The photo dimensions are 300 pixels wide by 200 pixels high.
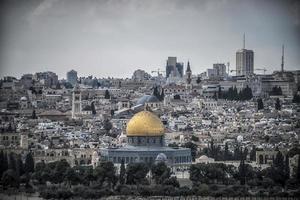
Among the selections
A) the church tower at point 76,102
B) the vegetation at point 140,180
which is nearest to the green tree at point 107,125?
the church tower at point 76,102

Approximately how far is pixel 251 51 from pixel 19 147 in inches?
1475

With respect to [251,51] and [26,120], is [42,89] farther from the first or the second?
[26,120]

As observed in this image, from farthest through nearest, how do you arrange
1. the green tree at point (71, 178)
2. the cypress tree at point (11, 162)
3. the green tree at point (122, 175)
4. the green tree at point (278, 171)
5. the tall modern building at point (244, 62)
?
the tall modern building at point (244, 62) < the cypress tree at point (11, 162) < the green tree at point (278, 171) < the green tree at point (71, 178) < the green tree at point (122, 175)

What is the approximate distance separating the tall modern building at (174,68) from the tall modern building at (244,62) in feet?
14.5

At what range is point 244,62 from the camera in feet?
310

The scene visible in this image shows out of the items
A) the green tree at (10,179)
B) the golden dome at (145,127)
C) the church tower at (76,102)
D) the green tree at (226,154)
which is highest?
the church tower at (76,102)

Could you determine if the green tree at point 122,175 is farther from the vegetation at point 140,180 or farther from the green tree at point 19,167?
the green tree at point 19,167

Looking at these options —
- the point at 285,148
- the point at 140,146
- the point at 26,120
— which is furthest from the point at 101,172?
the point at 26,120

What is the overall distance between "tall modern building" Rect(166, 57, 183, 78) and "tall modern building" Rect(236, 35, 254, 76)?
442cm

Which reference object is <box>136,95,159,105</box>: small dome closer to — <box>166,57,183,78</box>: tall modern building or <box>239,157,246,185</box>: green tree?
<box>166,57,183,78</box>: tall modern building

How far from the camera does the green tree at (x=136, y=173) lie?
45325 mm

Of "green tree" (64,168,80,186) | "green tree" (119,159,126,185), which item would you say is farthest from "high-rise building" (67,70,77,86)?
"green tree" (64,168,80,186)

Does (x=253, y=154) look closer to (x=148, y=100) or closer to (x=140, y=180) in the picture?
(x=140, y=180)

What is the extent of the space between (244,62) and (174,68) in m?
9.94
